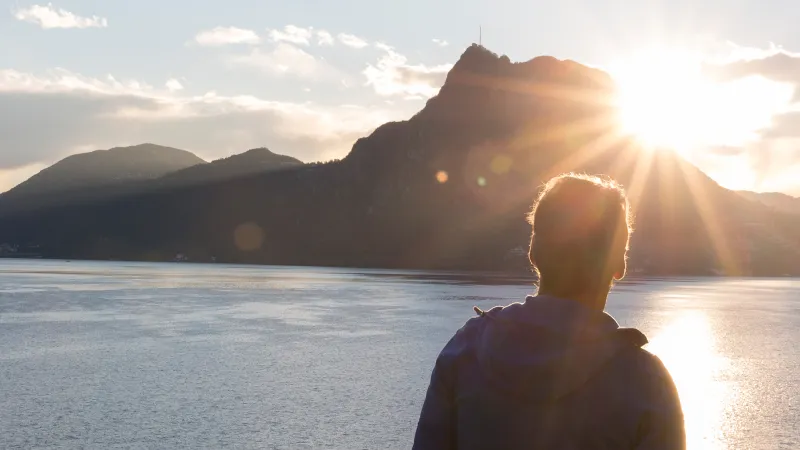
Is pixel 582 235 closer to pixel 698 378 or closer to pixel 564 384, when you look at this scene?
pixel 564 384

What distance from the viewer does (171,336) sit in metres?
38.6

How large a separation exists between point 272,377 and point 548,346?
23771 millimetres

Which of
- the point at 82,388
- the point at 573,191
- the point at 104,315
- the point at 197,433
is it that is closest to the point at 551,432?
the point at 573,191

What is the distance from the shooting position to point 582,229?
143 inches

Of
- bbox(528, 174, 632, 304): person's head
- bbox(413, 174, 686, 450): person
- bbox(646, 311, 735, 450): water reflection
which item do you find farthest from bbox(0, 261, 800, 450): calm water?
bbox(528, 174, 632, 304): person's head

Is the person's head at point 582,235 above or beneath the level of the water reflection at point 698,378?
above

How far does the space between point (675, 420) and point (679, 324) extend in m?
53.8

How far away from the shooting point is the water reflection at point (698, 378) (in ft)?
62.2

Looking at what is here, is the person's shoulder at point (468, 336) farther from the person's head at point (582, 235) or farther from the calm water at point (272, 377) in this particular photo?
the calm water at point (272, 377)

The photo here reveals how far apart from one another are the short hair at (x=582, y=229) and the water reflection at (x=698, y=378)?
1489 cm

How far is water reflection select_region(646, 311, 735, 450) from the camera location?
1895cm

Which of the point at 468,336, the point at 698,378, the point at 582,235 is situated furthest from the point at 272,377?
the point at 582,235

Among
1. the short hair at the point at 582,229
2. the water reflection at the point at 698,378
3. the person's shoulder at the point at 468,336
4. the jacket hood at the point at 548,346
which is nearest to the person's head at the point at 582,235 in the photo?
the short hair at the point at 582,229

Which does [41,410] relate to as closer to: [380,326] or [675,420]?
[675,420]
